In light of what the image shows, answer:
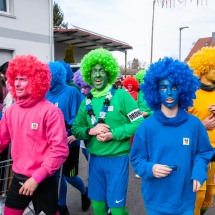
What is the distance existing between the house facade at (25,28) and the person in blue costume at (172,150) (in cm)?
992

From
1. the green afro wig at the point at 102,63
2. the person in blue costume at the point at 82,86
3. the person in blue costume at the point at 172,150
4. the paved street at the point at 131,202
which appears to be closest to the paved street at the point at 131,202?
the paved street at the point at 131,202

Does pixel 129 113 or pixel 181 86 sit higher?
pixel 181 86

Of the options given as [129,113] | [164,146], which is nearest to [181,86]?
[164,146]

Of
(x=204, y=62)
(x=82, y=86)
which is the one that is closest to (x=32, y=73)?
(x=204, y=62)

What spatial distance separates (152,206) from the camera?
218 cm

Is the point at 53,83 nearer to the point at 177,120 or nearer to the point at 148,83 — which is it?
the point at 148,83

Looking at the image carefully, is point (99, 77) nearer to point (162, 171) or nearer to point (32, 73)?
point (32, 73)

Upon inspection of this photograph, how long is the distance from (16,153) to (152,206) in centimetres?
119

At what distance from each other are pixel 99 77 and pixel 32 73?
0.78 m

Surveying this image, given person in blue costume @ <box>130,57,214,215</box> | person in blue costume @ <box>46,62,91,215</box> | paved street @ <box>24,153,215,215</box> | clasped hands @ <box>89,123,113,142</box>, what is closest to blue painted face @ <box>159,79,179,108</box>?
person in blue costume @ <box>130,57,214,215</box>

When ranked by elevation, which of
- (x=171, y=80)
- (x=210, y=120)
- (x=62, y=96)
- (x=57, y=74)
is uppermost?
(x=57, y=74)

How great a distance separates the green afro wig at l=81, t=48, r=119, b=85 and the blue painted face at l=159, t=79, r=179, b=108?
829 millimetres

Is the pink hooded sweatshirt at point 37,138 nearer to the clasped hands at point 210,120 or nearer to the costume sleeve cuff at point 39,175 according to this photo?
the costume sleeve cuff at point 39,175

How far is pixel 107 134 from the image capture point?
264 centimetres
